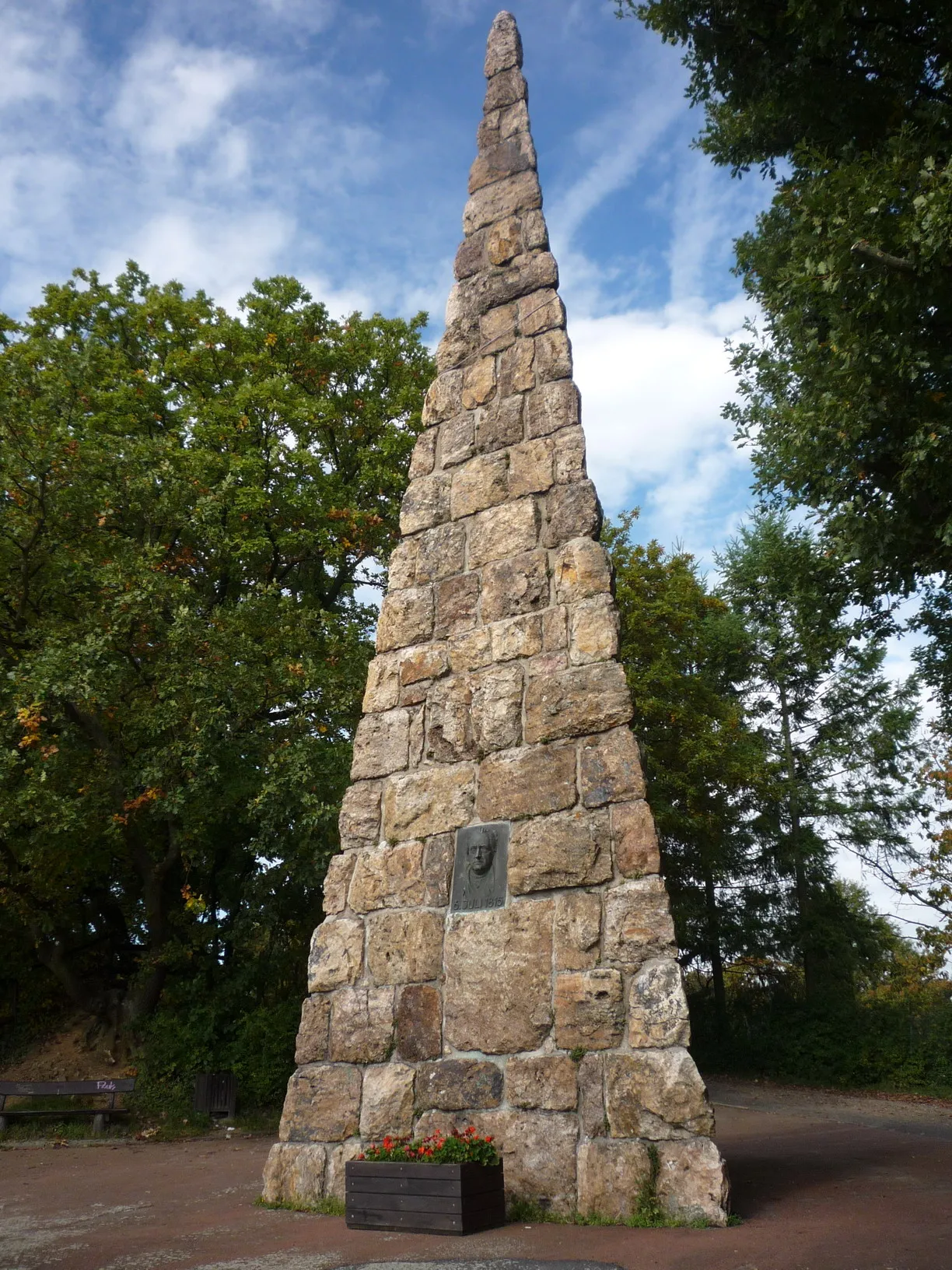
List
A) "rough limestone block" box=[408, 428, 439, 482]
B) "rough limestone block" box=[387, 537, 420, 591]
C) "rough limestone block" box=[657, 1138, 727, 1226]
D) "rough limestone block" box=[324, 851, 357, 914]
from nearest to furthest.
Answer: "rough limestone block" box=[657, 1138, 727, 1226] → "rough limestone block" box=[324, 851, 357, 914] → "rough limestone block" box=[387, 537, 420, 591] → "rough limestone block" box=[408, 428, 439, 482]

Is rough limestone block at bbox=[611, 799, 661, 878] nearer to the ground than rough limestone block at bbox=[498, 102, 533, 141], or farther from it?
nearer to the ground

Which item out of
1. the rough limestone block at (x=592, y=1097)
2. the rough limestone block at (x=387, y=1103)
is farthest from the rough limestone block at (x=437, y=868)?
the rough limestone block at (x=592, y=1097)

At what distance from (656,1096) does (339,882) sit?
2597mm

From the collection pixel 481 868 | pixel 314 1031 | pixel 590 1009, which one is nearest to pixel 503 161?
pixel 481 868

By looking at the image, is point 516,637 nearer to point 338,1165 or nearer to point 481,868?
point 481,868

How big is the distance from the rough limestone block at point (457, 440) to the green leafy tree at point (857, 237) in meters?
3.37

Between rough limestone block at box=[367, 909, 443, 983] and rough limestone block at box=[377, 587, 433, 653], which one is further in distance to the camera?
rough limestone block at box=[377, 587, 433, 653]

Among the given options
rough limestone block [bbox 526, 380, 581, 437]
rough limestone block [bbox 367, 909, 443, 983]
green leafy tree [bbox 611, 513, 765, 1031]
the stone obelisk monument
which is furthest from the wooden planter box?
green leafy tree [bbox 611, 513, 765, 1031]

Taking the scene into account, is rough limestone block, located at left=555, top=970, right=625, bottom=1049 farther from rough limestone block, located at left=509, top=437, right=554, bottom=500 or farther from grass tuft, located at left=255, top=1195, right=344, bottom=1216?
rough limestone block, located at left=509, top=437, right=554, bottom=500

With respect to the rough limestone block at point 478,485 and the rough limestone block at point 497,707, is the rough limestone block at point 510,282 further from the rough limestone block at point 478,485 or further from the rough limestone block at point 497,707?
the rough limestone block at point 497,707

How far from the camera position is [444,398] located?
25.7 feet

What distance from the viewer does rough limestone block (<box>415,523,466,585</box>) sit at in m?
7.31

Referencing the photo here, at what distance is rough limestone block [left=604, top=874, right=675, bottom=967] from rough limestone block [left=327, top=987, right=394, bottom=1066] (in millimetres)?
1605

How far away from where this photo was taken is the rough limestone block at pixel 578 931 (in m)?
5.71
